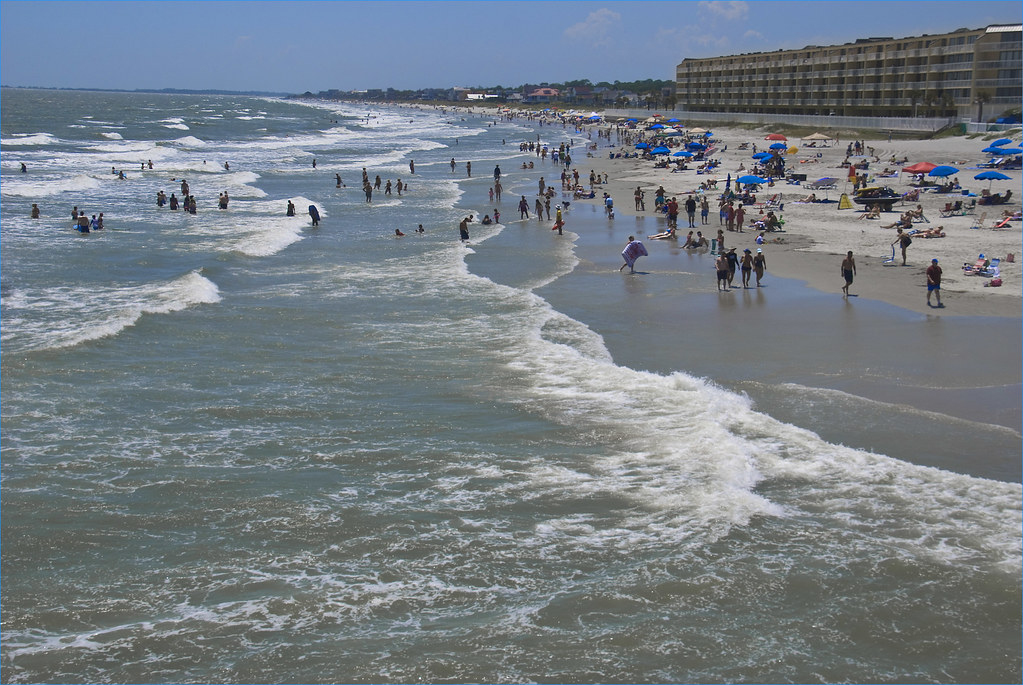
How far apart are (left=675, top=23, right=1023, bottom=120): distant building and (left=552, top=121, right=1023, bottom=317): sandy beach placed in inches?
813

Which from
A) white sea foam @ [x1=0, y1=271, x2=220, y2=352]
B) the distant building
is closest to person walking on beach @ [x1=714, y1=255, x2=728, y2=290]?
white sea foam @ [x1=0, y1=271, x2=220, y2=352]

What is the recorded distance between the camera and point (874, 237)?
1109 inches

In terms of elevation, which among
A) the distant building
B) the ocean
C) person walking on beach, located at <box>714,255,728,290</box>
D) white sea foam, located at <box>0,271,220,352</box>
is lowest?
the ocean

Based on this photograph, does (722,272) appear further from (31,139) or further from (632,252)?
(31,139)

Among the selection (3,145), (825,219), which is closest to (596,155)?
(825,219)

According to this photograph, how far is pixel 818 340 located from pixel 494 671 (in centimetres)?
1140

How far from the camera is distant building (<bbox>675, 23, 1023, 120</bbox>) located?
233 ft

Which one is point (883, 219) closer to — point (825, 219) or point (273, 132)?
point (825, 219)

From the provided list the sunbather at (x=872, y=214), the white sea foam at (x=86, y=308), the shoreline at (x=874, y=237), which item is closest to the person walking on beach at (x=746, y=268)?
the shoreline at (x=874, y=237)

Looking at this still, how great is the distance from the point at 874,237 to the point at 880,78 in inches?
2622

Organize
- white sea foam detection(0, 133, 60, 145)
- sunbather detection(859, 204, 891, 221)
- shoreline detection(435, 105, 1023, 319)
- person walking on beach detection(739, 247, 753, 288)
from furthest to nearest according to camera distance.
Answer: white sea foam detection(0, 133, 60, 145) < sunbather detection(859, 204, 891, 221) < person walking on beach detection(739, 247, 753, 288) < shoreline detection(435, 105, 1023, 319)

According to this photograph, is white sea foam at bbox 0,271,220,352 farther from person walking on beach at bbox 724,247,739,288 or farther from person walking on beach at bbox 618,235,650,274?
person walking on beach at bbox 724,247,739,288

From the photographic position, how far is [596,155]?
7200cm

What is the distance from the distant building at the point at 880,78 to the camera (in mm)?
70938
